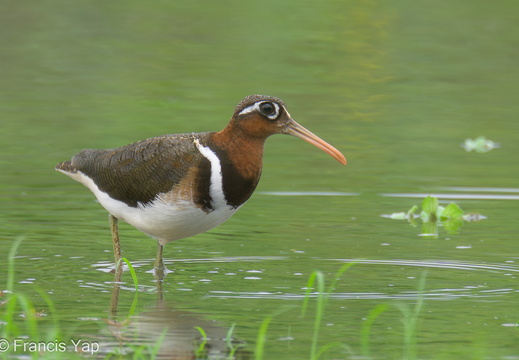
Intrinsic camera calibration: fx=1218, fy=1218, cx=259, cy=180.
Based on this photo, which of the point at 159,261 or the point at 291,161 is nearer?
the point at 159,261

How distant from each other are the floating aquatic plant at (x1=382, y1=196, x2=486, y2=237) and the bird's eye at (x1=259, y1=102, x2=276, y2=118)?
2967 millimetres

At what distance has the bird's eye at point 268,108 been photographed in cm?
1002

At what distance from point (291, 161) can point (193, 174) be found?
612cm

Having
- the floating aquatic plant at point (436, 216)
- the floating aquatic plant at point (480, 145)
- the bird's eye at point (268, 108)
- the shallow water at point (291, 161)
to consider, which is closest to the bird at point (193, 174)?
the bird's eye at point (268, 108)

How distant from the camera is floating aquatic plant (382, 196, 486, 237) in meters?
→ 12.5

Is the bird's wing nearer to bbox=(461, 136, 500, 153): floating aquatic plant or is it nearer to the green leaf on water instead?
the green leaf on water

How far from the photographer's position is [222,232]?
12102 mm

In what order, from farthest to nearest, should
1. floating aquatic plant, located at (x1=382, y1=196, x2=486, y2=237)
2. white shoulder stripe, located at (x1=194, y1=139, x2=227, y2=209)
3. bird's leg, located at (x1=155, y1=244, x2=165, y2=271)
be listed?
floating aquatic plant, located at (x1=382, y1=196, x2=486, y2=237) < bird's leg, located at (x1=155, y1=244, x2=165, y2=271) < white shoulder stripe, located at (x1=194, y1=139, x2=227, y2=209)

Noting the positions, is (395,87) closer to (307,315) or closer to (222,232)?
(222,232)

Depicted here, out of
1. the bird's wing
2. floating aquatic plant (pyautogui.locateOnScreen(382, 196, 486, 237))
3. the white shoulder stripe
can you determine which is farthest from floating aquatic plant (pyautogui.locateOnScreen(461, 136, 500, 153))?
the white shoulder stripe

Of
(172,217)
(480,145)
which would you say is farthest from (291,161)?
(172,217)

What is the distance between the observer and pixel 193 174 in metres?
9.68

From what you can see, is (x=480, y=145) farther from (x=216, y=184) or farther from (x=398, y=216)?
→ (x=216, y=184)

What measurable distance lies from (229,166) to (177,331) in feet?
5.69
